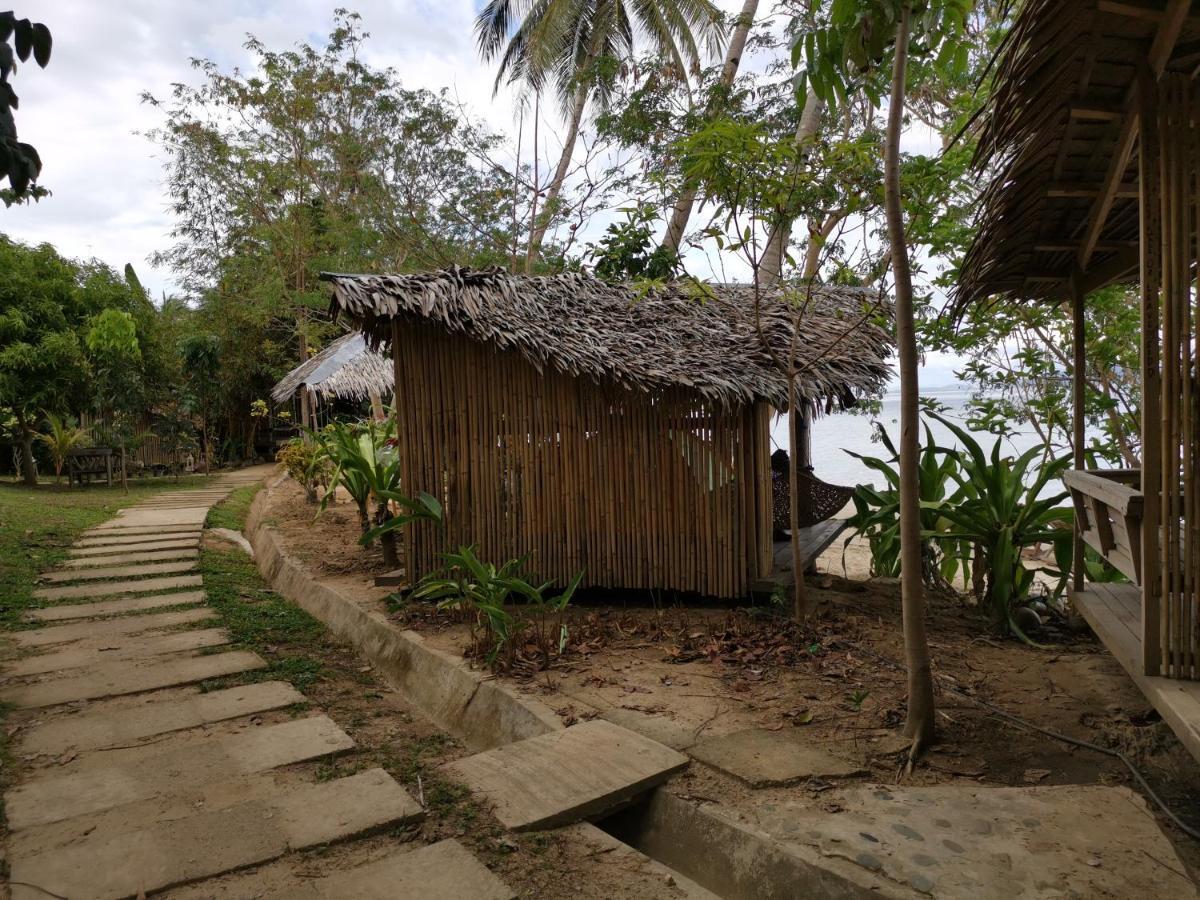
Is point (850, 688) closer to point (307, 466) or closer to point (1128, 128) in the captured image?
point (1128, 128)

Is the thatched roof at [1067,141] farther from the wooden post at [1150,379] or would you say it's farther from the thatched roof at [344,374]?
the thatched roof at [344,374]

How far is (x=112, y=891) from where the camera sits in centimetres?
237

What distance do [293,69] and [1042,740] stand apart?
18117 mm

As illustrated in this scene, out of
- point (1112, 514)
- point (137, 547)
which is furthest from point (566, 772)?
point (137, 547)

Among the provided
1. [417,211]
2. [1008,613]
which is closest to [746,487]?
[1008,613]

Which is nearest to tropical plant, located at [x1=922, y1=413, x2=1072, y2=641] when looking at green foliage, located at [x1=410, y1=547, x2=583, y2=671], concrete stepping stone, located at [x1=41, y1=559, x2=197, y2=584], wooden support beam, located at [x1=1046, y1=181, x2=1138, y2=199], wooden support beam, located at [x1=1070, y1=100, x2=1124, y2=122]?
wooden support beam, located at [x1=1046, y1=181, x2=1138, y2=199]

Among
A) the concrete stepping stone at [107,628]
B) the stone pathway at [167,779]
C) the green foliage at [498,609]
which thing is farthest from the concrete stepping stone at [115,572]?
the green foliage at [498,609]

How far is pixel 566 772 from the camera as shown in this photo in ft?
10.1

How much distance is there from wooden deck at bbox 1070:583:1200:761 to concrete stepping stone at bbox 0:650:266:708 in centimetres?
428

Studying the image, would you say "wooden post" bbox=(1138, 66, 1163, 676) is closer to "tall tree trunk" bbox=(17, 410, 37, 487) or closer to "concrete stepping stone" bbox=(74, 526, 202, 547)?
"concrete stepping stone" bbox=(74, 526, 202, 547)

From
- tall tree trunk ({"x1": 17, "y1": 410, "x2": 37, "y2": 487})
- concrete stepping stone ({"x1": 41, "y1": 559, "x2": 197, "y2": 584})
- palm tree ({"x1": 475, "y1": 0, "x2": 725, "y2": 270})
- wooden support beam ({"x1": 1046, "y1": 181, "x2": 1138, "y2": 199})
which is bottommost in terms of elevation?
concrete stepping stone ({"x1": 41, "y1": 559, "x2": 197, "y2": 584})

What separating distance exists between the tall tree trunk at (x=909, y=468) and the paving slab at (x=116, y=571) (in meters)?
6.23

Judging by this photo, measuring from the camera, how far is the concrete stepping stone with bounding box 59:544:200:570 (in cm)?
727

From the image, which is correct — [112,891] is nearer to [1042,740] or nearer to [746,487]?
[1042,740]
